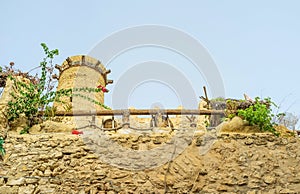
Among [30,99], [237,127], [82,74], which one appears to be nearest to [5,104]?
[30,99]

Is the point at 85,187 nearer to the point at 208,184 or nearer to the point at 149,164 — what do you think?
the point at 149,164

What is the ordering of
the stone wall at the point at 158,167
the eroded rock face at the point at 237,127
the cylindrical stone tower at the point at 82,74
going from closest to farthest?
the stone wall at the point at 158,167 → the eroded rock face at the point at 237,127 → the cylindrical stone tower at the point at 82,74

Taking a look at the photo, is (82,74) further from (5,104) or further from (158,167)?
(158,167)

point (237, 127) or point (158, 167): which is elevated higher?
point (237, 127)

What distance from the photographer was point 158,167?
15.3 feet

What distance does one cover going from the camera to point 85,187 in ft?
14.3

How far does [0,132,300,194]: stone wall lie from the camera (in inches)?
174

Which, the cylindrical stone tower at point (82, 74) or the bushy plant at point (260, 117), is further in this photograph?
the cylindrical stone tower at point (82, 74)

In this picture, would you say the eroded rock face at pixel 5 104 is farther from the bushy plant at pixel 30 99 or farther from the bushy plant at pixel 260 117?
the bushy plant at pixel 260 117

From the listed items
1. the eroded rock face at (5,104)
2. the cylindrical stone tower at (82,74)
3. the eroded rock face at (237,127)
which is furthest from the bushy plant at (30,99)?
the cylindrical stone tower at (82,74)

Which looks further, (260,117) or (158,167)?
(260,117)

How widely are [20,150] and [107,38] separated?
14.7ft

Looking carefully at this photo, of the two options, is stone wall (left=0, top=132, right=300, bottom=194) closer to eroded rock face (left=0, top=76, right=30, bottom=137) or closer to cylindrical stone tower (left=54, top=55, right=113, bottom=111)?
eroded rock face (left=0, top=76, right=30, bottom=137)

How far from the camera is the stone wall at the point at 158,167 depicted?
441 cm
